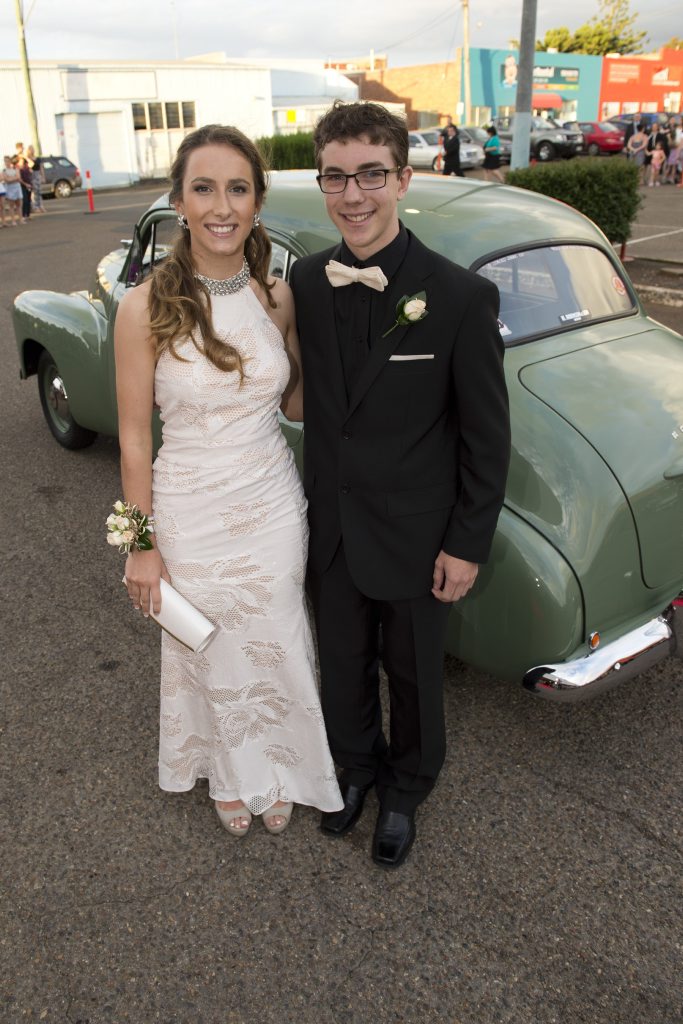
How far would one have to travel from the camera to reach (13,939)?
2.38 m

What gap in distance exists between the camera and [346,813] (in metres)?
2.75

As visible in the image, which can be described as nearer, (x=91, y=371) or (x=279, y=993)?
(x=279, y=993)

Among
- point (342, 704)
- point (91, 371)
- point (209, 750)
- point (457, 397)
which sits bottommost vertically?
point (209, 750)

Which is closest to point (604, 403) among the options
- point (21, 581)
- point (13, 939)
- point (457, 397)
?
point (457, 397)

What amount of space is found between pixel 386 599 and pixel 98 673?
1705 millimetres

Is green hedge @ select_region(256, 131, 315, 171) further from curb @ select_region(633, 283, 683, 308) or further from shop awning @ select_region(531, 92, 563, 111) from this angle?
curb @ select_region(633, 283, 683, 308)

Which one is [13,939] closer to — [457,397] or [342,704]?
[342,704]

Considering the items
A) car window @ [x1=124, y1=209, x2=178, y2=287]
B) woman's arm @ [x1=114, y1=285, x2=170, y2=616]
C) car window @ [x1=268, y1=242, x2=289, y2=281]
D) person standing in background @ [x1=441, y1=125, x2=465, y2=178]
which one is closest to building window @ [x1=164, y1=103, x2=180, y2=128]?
person standing in background @ [x1=441, y1=125, x2=465, y2=178]

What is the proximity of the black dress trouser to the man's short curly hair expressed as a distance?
1098 millimetres

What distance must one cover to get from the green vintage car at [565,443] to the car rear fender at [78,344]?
1.54 meters

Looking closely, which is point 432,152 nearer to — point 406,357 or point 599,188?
point 599,188

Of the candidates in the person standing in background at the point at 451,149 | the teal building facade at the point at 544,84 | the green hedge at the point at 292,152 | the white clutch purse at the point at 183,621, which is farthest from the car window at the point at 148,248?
the teal building facade at the point at 544,84

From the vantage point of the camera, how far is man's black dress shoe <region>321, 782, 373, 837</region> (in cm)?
272

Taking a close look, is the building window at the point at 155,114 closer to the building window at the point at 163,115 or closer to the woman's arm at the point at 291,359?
the building window at the point at 163,115
